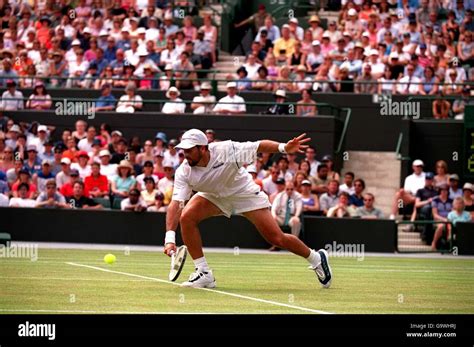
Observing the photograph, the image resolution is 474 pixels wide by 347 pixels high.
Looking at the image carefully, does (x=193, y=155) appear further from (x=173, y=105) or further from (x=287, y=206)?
(x=173, y=105)

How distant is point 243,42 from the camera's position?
3319 cm

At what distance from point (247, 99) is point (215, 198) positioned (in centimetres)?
1435

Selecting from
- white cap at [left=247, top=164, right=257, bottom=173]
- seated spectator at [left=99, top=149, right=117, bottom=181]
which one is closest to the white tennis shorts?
white cap at [left=247, top=164, right=257, bottom=173]

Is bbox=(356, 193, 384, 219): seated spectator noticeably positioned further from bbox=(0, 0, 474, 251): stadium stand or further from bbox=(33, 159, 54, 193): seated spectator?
bbox=(33, 159, 54, 193): seated spectator

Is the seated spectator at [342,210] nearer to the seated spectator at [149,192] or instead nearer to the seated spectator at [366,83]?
the seated spectator at [149,192]

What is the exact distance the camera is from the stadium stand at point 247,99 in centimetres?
2594

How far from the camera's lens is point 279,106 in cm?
2834

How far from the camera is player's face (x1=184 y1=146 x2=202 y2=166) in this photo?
14625 millimetres

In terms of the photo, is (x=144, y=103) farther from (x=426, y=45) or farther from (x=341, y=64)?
(x=426, y=45)

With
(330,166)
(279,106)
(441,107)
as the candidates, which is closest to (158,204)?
(330,166)

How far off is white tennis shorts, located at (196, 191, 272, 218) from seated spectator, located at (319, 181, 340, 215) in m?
10.1

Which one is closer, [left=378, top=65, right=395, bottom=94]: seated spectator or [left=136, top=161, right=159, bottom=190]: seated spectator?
[left=136, top=161, right=159, bottom=190]: seated spectator

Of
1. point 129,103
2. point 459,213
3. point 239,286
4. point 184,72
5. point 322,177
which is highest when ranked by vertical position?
point 184,72
